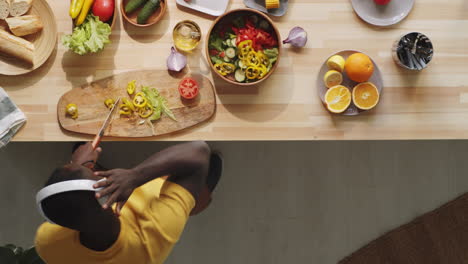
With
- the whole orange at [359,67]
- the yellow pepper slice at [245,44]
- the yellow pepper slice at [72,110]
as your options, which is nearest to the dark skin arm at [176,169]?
the yellow pepper slice at [72,110]

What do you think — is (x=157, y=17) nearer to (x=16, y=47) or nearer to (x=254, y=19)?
→ (x=254, y=19)

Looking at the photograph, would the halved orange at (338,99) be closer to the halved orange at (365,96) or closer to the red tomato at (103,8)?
the halved orange at (365,96)

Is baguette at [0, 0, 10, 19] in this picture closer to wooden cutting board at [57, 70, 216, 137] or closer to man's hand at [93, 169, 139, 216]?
wooden cutting board at [57, 70, 216, 137]

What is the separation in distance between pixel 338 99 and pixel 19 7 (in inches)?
48.2

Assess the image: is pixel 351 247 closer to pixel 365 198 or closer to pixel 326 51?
pixel 365 198

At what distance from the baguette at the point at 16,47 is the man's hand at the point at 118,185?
1.93 ft

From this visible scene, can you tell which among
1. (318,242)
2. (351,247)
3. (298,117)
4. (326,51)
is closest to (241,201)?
(318,242)

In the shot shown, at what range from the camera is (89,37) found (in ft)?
5.51

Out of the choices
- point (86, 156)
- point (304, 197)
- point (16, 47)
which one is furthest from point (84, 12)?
point (304, 197)

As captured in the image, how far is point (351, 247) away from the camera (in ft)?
8.39

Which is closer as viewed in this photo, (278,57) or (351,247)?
(278,57)

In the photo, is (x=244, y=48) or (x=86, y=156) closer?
(x=86, y=156)

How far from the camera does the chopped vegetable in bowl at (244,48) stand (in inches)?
65.2

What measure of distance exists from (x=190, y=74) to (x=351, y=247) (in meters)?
1.45
